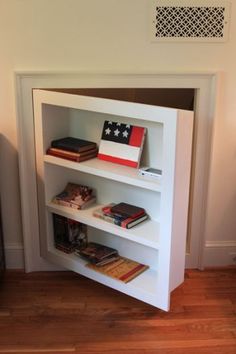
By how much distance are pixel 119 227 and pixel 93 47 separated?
93cm

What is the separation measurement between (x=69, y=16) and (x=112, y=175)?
0.83 metres

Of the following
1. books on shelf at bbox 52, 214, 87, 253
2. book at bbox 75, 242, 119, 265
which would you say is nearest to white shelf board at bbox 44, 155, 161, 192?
books on shelf at bbox 52, 214, 87, 253

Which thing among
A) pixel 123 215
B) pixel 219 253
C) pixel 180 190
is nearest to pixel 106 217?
pixel 123 215

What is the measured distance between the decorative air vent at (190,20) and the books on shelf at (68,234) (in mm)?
1128

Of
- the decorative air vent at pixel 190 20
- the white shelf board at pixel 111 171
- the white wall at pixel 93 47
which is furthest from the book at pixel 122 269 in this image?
the decorative air vent at pixel 190 20

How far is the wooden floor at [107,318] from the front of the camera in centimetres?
213

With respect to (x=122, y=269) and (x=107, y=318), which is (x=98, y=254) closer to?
(x=122, y=269)

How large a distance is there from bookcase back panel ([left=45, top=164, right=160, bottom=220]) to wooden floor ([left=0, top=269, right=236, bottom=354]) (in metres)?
0.49

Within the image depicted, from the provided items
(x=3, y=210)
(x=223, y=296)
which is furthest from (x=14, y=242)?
(x=223, y=296)

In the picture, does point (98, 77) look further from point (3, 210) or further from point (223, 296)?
point (223, 296)

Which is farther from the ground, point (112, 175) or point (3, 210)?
point (112, 175)

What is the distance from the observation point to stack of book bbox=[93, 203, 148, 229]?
7.69 feet

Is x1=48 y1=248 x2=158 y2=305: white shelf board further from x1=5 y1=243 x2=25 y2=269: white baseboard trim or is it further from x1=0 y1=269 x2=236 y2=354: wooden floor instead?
x1=5 y1=243 x2=25 y2=269: white baseboard trim

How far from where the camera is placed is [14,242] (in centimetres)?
272
